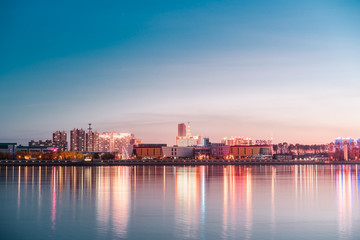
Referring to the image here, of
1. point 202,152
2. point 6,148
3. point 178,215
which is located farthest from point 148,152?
point 178,215

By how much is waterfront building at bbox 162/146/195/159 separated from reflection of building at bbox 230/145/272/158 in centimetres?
1557

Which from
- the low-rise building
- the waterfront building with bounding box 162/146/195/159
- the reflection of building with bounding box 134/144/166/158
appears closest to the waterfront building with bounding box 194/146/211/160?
the low-rise building

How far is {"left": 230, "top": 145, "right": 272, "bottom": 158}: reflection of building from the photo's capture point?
6550 inches

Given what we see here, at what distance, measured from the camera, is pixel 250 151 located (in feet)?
551

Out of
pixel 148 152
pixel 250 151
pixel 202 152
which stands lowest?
pixel 202 152

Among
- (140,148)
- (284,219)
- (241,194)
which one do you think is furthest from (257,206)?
(140,148)

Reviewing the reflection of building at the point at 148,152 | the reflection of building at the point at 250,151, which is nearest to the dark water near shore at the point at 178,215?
the reflection of building at the point at 250,151

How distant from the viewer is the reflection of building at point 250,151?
546 ft

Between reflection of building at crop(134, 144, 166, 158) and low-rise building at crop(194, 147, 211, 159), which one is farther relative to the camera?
reflection of building at crop(134, 144, 166, 158)

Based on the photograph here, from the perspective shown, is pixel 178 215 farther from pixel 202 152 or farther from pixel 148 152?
pixel 202 152

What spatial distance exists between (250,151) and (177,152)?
26.4 m

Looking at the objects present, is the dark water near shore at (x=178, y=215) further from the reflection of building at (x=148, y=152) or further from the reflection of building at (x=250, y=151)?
the reflection of building at (x=148, y=152)

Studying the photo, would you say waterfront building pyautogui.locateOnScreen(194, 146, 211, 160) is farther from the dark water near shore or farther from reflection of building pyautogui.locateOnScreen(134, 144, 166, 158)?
the dark water near shore

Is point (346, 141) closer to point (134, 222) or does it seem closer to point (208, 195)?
point (208, 195)
